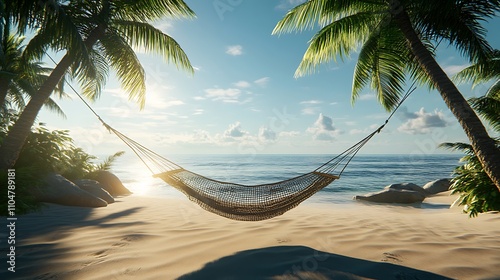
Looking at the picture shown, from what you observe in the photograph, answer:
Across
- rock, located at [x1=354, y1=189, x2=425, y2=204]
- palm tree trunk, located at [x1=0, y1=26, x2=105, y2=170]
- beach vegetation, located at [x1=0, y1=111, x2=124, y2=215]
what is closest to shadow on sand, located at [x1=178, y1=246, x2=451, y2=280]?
beach vegetation, located at [x1=0, y1=111, x2=124, y2=215]

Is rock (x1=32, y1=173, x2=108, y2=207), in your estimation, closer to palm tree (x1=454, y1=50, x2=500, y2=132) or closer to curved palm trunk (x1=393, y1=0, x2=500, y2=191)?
curved palm trunk (x1=393, y1=0, x2=500, y2=191)

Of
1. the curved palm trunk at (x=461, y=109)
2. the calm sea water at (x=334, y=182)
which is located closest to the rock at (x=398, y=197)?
the calm sea water at (x=334, y=182)

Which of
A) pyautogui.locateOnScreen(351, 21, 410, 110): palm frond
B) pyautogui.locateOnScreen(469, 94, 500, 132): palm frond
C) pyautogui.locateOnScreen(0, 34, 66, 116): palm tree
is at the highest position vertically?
pyautogui.locateOnScreen(0, 34, 66, 116): palm tree

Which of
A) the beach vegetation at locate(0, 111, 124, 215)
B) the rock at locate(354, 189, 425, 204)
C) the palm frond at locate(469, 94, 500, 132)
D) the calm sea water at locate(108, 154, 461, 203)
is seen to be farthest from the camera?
the calm sea water at locate(108, 154, 461, 203)

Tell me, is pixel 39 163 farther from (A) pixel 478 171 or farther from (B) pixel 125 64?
(A) pixel 478 171

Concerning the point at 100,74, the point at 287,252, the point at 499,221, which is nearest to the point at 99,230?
the point at 287,252

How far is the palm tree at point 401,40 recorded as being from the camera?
11.0 ft

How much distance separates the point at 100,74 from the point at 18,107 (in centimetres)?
937

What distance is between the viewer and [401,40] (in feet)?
16.5

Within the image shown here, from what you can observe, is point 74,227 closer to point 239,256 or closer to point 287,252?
point 239,256

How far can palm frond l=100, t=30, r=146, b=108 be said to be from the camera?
18.3 ft

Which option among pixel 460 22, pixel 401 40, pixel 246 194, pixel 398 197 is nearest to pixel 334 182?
pixel 398 197

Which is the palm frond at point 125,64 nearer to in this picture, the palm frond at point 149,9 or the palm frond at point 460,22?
the palm frond at point 149,9

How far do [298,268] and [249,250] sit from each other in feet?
1.86
